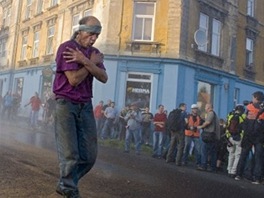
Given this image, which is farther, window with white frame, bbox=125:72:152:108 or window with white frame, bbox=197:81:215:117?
window with white frame, bbox=197:81:215:117

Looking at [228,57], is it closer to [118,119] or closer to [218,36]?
[218,36]

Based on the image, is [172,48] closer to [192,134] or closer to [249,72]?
[249,72]

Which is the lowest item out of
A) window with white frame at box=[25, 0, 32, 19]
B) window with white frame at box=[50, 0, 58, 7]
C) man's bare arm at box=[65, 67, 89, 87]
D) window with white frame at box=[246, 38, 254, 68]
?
man's bare arm at box=[65, 67, 89, 87]

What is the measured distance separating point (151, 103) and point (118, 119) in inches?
83.4

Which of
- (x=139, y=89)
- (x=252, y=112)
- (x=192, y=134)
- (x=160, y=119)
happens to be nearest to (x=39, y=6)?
(x=139, y=89)

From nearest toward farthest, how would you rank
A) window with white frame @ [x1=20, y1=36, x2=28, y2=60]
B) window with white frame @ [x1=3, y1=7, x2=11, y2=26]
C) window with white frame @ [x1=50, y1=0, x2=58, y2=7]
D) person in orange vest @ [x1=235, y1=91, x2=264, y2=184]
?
1. person in orange vest @ [x1=235, y1=91, x2=264, y2=184]
2. window with white frame @ [x1=50, y1=0, x2=58, y2=7]
3. window with white frame @ [x1=20, y1=36, x2=28, y2=60]
4. window with white frame @ [x1=3, y1=7, x2=11, y2=26]

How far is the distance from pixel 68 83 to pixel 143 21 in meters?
15.1

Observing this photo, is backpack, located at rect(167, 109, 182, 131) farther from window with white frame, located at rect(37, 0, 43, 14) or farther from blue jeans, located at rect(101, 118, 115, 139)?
window with white frame, located at rect(37, 0, 43, 14)

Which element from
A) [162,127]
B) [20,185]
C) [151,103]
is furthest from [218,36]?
[20,185]

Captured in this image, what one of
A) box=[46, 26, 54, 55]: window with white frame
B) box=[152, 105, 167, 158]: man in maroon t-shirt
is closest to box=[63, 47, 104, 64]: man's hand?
box=[152, 105, 167, 158]: man in maroon t-shirt

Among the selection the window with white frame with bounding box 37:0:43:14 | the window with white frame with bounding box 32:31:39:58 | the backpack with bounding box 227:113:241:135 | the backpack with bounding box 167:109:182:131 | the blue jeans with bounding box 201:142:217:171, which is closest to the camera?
the backpack with bounding box 227:113:241:135

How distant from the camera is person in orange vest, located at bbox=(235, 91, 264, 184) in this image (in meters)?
8.55

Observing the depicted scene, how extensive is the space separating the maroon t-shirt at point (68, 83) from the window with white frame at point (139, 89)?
541 inches

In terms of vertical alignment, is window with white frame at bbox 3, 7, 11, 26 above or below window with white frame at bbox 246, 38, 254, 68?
above
